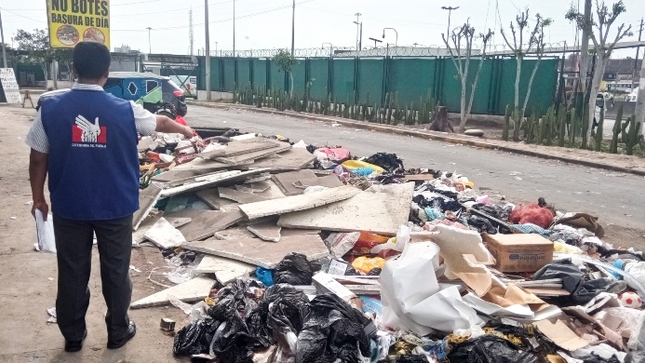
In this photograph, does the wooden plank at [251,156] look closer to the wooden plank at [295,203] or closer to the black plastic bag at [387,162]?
the wooden plank at [295,203]

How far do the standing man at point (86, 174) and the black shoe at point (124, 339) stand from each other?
21 centimetres

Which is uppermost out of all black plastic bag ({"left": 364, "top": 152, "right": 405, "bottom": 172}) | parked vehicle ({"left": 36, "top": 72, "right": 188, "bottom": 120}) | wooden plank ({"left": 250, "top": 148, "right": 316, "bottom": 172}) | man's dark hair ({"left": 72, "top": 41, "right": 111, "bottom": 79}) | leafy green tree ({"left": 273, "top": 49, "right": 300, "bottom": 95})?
leafy green tree ({"left": 273, "top": 49, "right": 300, "bottom": 95})

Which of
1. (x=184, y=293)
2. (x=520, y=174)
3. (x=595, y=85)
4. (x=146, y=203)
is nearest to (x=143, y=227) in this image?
(x=146, y=203)

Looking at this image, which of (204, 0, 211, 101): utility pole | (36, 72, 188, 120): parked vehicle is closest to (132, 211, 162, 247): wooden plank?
(36, 72, 188, 120): parked vehicle

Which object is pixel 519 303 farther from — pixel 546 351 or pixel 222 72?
pixel 222 72

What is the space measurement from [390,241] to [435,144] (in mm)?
10060

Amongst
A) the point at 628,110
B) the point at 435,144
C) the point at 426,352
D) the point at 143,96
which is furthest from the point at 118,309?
the point at 628,110

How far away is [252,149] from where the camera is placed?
7.64 metres

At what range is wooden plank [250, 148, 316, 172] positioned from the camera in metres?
7.46

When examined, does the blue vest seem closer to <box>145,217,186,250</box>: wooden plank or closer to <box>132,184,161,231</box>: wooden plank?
<box>145,217,186,250</box>: wooden plank

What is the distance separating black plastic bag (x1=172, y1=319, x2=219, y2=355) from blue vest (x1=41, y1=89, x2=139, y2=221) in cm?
89

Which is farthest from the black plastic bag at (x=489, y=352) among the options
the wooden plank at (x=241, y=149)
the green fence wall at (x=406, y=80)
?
the green fence wall at (x=406, y=80)

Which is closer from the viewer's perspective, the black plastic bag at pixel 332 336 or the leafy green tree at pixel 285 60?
the black plastic bag at pixel 332 336

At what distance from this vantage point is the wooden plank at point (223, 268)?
180 inches
